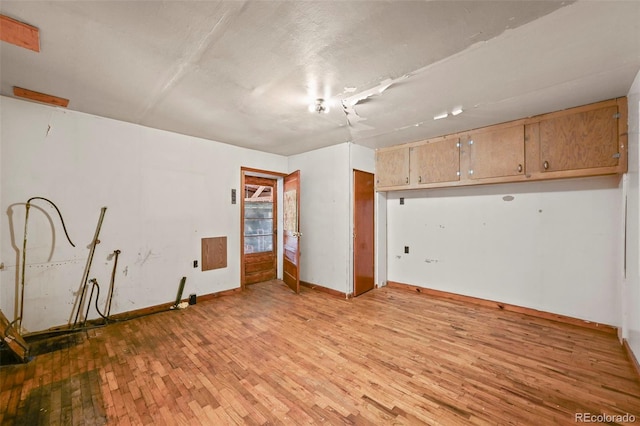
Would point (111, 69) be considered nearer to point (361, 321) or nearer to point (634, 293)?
point (361, 321)

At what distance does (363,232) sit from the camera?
4.43m

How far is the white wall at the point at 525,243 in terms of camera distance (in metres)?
2.92

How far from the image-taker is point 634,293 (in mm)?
2262

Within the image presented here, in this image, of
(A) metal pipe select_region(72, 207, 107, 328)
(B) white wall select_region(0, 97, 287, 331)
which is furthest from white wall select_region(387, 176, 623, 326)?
(A) metal pipe select_region(72, 207, 107, 328)

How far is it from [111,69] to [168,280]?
278 centimetres

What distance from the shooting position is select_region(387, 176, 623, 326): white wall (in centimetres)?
292

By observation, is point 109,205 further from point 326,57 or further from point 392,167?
point 392,167

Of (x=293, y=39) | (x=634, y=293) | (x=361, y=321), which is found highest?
(x=293, y=39)

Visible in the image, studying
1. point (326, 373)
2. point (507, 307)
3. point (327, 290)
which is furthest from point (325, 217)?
point (507, 307)

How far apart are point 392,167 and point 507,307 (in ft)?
9.01

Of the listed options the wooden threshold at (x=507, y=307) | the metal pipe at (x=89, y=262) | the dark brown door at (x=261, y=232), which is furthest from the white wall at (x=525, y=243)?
the metal pipe at (x=89, y=262)

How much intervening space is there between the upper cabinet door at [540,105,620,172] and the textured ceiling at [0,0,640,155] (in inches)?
8.7

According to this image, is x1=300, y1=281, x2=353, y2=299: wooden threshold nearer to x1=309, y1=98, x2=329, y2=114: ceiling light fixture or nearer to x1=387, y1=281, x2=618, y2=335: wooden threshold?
x1=387, y1=281, x2=618, y2=335: wooden threshold

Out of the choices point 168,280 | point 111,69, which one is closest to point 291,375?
point 168,280
